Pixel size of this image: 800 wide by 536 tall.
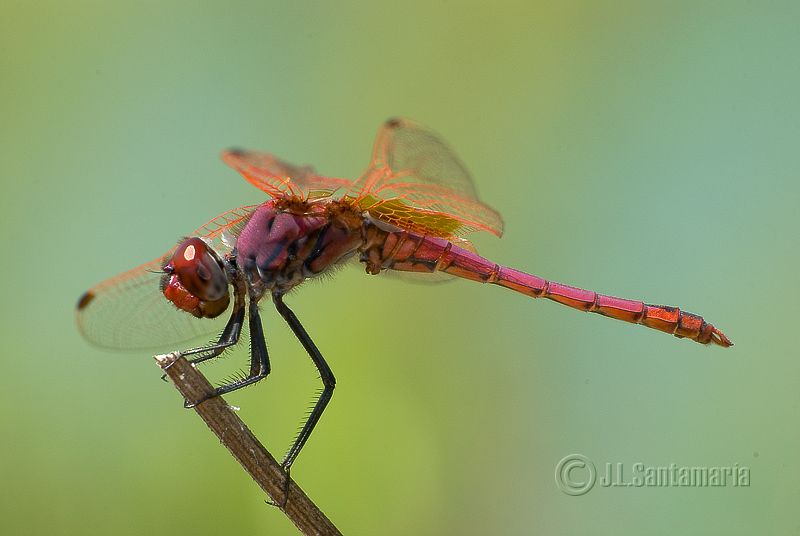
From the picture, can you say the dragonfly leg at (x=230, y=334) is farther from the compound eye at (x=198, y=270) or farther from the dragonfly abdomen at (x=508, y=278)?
the dragonfly abdomen at (x=508, y=278)

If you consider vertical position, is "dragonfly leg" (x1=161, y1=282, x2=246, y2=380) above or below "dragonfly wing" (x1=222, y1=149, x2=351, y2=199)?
below

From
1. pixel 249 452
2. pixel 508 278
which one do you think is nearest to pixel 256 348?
pixel 249 452

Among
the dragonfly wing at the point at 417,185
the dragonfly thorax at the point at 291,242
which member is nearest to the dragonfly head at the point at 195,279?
the dragonfly thorax at the point at 291,242

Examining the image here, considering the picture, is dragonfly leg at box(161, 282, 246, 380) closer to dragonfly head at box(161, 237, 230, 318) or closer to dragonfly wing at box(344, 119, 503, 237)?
dragonfly head at box(161, 237, 230, 318)

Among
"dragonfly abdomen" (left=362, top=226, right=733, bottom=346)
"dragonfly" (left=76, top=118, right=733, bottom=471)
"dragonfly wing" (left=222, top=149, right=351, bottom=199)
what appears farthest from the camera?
"dragonfly abdomen" (left=362, top=226, right=733, bottom=346)

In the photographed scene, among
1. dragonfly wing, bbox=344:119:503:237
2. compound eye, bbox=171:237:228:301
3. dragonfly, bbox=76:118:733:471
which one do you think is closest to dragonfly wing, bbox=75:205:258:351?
dragonfly, bbox=76:118:733:471

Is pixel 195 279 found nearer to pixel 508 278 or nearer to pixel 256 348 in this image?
pixel 256 348
